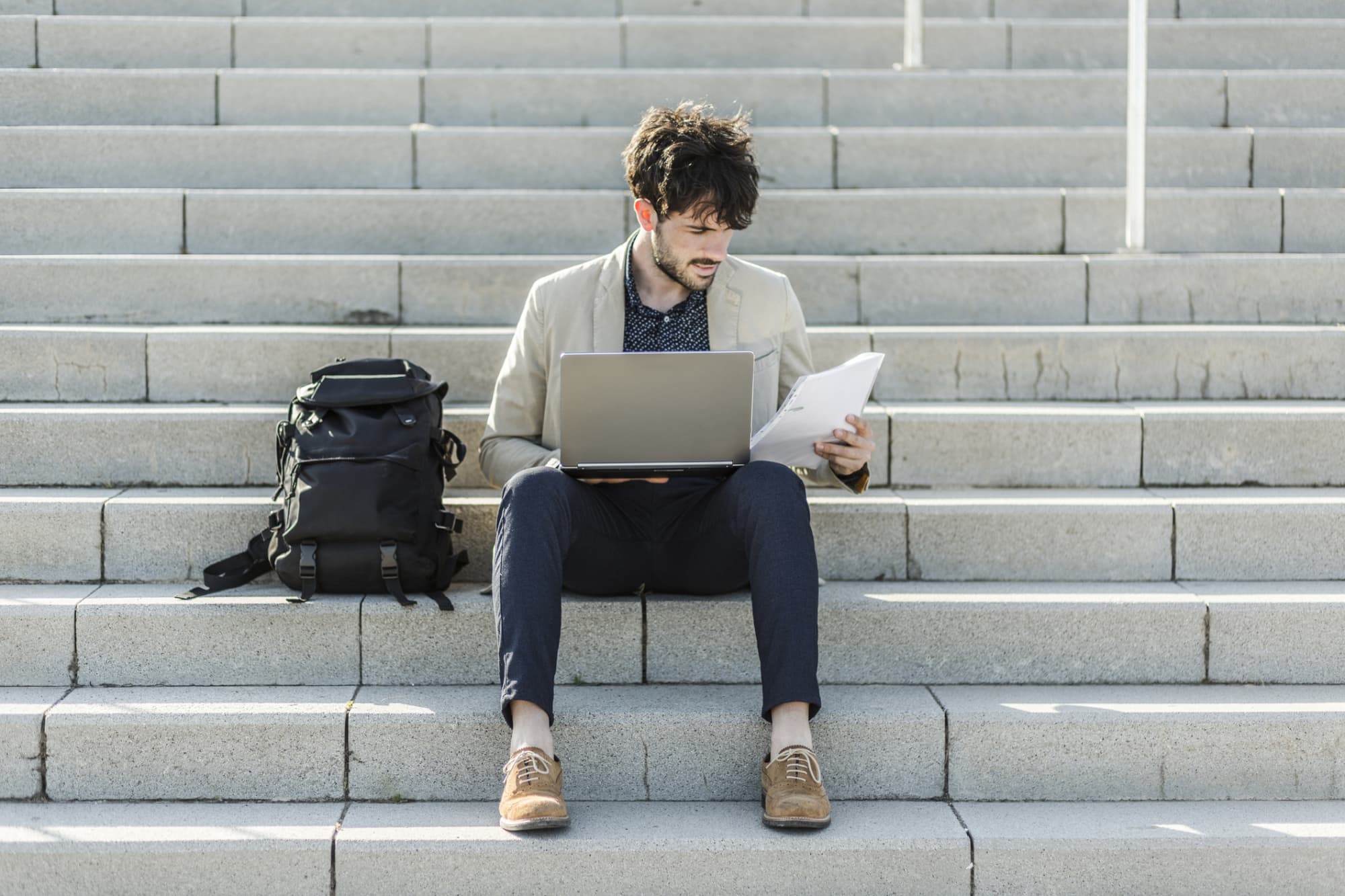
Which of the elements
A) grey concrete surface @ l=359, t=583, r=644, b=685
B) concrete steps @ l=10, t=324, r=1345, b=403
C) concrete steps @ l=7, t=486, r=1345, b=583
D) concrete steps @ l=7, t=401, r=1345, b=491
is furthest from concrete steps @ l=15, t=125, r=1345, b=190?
grey concrete surface @ l=359, t=583, r=644, b=685

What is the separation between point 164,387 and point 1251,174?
153 inches

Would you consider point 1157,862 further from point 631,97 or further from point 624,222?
point 631,97

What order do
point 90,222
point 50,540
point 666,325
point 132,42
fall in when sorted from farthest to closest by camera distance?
1. point 132,42
2. point 90,222
3. point 50,540
4. point 666,325

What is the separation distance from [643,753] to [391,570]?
78 cm

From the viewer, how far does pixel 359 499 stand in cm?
334

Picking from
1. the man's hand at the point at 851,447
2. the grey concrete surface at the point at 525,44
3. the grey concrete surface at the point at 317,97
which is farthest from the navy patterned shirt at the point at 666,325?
the grey concrete surface at the point at 525,44

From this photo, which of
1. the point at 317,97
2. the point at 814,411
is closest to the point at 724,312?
the point at 814,411

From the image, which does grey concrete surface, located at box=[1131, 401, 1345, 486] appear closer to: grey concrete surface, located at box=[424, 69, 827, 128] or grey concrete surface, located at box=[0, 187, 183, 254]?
grey concrete surface, located at box=[424, 69, 827, 128]

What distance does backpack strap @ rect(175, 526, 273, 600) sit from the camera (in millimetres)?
3492

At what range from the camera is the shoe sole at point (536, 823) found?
2916 mm

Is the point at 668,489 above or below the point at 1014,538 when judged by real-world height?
above

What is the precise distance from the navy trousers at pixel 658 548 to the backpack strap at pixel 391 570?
0.38m

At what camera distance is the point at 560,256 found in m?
4.70

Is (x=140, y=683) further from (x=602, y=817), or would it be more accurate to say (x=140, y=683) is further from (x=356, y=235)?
(x=356, y=235)
